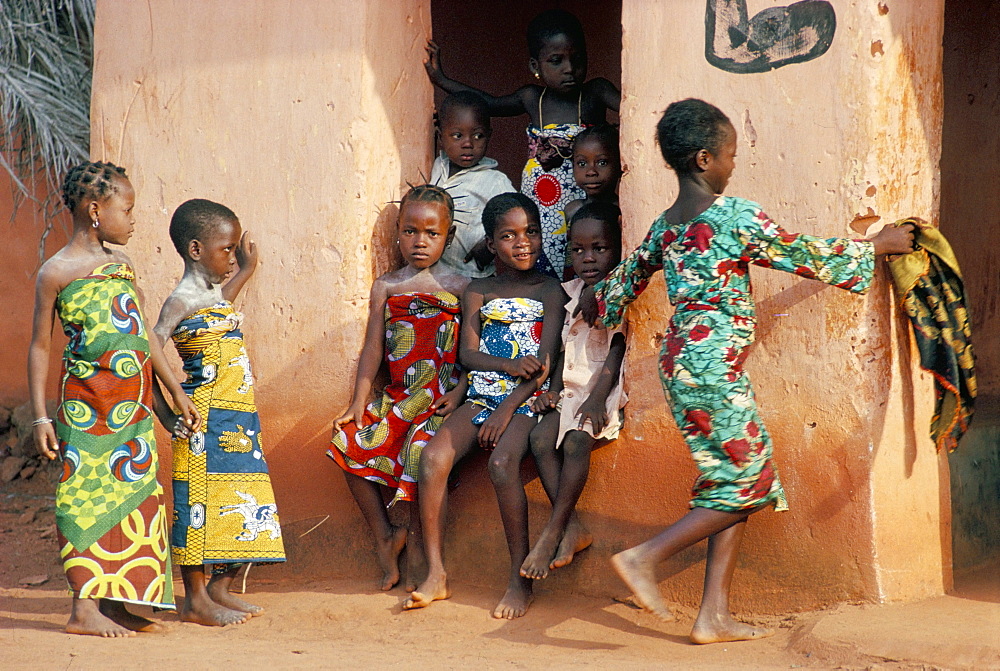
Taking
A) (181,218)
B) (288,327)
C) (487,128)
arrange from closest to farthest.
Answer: (181,218) → (288,327) → (487,128)

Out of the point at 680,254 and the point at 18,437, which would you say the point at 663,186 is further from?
the point at 18,437

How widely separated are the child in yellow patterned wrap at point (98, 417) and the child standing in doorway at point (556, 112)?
1634 millimetres

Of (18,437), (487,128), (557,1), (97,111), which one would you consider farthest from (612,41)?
(18,437)

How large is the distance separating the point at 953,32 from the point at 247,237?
3.06 metres

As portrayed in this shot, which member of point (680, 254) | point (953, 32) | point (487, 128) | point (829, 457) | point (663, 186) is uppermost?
point (953, 32)

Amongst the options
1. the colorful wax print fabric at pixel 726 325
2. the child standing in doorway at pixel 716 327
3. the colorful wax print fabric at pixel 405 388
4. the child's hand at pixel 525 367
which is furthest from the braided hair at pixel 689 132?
the colorful wax print fabric at pixel 405 388

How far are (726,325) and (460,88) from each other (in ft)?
6.31

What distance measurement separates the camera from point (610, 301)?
146 inches

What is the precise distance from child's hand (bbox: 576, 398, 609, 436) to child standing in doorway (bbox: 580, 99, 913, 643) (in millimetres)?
447

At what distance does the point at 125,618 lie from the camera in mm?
3793

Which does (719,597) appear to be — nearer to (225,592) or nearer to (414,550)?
(414,550)

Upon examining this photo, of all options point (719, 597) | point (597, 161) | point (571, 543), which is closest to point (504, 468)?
point (571, 543)

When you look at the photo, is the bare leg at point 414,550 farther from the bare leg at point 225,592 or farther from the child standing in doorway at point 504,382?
the bare leg at point 225,592

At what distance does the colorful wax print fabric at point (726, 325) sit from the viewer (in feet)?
10.7
